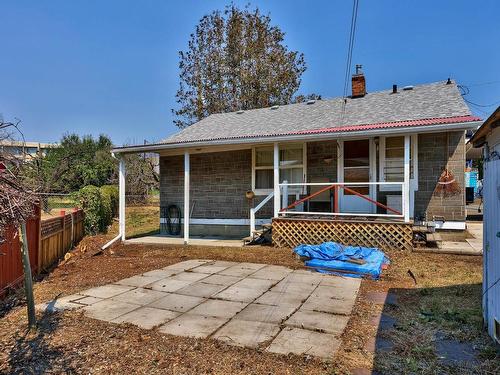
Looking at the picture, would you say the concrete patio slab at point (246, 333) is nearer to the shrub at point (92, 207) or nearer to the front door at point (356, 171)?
the front door at point (356, 171)

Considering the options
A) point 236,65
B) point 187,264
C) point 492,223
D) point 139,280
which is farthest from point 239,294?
point 236,65

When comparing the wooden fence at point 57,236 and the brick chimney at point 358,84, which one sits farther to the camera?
the brick chimney at point 358,84

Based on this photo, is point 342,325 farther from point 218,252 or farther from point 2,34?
point 2,34

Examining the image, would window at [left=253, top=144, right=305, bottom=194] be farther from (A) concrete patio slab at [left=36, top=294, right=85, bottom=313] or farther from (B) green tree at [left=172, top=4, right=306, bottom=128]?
(B) green tree at [left=172, top=4, right=306, bottom=128]

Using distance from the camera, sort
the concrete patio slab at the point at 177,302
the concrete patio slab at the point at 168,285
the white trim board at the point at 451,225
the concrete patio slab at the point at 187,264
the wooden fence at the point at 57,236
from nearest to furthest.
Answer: the concrete patio slab at the point at 177,302 < the concrete patio slab at the point at 168,285 < the wooden fence at the point at 57,236 < the concrete patio slab at the point at 187,264 < the white trim board at the point at 451,225

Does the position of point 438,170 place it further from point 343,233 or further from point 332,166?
point 343,233

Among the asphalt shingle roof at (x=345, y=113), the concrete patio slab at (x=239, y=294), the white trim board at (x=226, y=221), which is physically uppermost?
the asphalt shingle roof at (x=345, y=113)

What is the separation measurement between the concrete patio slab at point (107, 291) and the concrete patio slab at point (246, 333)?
7.60ft

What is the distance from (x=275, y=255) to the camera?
8.65 m

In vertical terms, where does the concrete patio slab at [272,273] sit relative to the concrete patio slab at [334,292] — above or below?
below

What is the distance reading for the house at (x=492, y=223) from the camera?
339 cm

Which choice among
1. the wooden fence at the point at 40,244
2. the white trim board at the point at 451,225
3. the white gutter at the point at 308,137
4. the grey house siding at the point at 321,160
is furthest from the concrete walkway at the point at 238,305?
the white trim board at the point at 451,225

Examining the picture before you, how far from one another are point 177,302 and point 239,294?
0.98 meters

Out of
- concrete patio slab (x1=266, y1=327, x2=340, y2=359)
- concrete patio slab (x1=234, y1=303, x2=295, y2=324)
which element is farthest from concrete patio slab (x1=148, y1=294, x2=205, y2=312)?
concrete patio slab (x1=266, y1=327, x2=340, y2=359)
